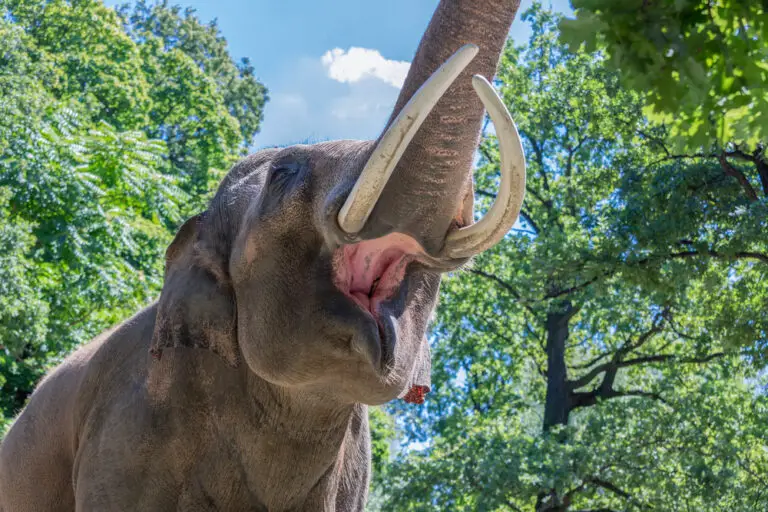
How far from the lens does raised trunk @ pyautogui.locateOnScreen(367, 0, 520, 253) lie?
3186 mm

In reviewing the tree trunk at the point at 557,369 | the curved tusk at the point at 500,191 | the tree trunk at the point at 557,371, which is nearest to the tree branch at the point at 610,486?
the tree trunk at the point at 557,369

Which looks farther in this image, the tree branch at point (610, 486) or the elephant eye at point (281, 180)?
the tree branch at point (610, 486)

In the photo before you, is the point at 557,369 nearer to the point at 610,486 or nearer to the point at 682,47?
the point at 610,486

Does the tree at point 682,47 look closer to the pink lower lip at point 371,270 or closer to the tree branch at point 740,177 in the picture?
the pink lower lip at point 371,270

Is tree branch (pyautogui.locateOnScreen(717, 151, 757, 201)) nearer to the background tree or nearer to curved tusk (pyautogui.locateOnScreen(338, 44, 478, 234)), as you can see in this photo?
the background tree

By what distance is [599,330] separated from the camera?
23.3m

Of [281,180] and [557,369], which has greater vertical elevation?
[557,369]

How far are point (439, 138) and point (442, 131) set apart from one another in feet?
0.07

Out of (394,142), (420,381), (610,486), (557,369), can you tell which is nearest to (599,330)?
(557,369)

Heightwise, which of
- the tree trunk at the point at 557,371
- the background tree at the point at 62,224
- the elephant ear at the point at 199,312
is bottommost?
the elephant ear at the point at 199,312

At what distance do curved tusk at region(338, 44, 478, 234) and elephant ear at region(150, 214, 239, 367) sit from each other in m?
0.72

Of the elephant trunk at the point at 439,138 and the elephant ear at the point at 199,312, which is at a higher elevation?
the elephant trunk at the point at 439,138

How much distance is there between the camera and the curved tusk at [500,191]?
2971 millimetres

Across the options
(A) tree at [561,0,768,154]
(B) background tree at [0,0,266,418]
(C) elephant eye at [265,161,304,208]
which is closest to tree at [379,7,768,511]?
(B) background tree at [0,0,266,418]
